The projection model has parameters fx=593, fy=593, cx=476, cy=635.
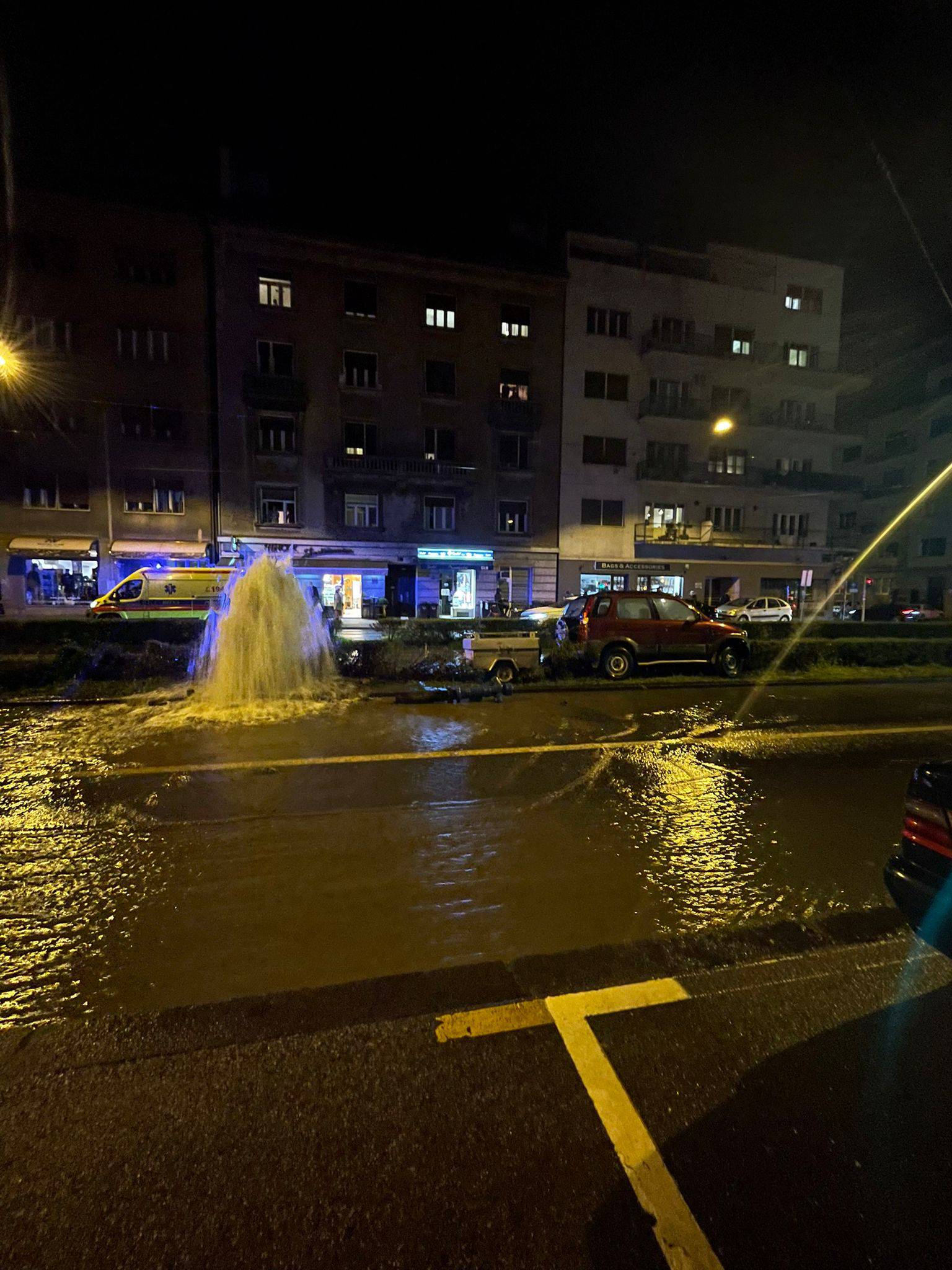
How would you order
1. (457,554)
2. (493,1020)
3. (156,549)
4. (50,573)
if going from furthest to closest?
(457,554) → (50,573) → (156,549) → (493,1020)

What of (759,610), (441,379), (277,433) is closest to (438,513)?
(441,379)

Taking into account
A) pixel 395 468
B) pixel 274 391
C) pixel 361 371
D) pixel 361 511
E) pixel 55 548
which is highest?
pixel 361 371

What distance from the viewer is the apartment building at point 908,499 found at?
41.1 m

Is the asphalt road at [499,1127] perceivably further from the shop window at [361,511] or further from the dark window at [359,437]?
the dark window at [359,437]

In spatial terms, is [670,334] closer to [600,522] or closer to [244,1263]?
[600,522]

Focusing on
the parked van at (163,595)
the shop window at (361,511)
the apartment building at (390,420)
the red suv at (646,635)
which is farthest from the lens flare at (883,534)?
the parked van at (163,595)

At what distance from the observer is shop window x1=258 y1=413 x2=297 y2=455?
2886 cm

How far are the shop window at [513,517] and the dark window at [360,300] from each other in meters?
11.6

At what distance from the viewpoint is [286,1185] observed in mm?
2068

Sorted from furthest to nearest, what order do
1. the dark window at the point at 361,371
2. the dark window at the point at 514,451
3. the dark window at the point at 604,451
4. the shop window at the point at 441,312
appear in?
the dark window at the point at 604,451
the dark window at the point at 514,451
the shop window at the point at 441,312
the dark window at the point at 361,371

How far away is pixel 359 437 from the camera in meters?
30.3

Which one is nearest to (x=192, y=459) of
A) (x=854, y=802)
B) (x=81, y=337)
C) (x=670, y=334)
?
(x=81, y=337)

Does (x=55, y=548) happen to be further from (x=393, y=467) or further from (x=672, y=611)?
(x=672, y=611)

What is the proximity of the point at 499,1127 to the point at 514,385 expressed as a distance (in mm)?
33415
